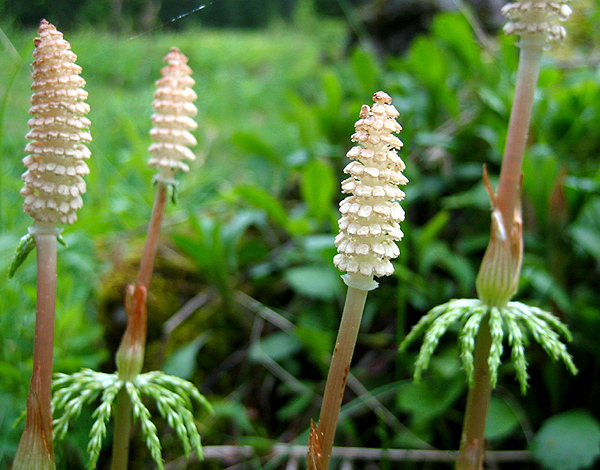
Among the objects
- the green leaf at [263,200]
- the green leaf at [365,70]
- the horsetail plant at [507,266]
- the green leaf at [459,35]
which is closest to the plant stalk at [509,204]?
the horsetail plant at [507,266]

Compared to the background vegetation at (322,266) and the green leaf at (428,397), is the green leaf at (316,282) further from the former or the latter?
the green leaf at (428,397)

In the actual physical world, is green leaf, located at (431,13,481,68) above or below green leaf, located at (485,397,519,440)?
above

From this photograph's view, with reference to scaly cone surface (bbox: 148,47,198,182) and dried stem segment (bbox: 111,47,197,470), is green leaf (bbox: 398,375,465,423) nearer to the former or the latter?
dried stem segment (bbox: 111,47,197,470)

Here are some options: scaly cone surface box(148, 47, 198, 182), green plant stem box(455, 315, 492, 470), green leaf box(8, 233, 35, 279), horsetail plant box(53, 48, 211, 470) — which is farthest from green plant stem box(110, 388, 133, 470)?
green plant stem box(455, 315, 492, 470)

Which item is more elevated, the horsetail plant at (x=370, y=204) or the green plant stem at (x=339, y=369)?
the horsetail plant at (x=370, y=204)

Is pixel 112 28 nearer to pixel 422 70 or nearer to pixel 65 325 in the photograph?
pixel 65 325

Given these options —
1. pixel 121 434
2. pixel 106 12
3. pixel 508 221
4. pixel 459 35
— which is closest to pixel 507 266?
pixel 508 221
